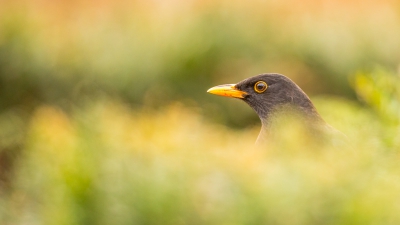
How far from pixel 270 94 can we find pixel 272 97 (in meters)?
0.02

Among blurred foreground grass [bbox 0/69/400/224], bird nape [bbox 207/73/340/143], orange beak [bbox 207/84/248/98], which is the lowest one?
blurred foreground grass [bbox 0/69/400/224]

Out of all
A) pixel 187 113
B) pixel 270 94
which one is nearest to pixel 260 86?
pixel 270 94

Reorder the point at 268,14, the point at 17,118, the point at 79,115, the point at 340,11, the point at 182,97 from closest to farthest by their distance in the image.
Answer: the point at 79,115 < the point at 17,118 < the point at 182,97 < the point at 268,14 < the point at 340,11

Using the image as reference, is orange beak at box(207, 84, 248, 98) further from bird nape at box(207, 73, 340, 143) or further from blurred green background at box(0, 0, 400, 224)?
blurred green background at box(0, 0, 400, 224)

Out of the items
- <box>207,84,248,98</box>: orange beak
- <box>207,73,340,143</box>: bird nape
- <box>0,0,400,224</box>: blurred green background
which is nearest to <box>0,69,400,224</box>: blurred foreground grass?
<box>0,0,400,224</box>: blurred green background

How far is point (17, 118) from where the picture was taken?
18.6ft

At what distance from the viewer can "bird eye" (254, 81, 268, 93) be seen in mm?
4551

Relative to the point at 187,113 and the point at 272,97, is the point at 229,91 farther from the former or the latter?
the point at 187,113

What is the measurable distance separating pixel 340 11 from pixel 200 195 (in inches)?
235

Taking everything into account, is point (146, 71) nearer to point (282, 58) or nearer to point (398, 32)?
point (282, 58)

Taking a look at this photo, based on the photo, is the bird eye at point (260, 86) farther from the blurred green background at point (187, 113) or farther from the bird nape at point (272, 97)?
the blurred green background at point (187, 113)

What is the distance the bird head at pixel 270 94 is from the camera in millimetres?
4348

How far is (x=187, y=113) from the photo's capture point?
2.83 m

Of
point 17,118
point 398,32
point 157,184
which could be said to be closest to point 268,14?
point 398,32
